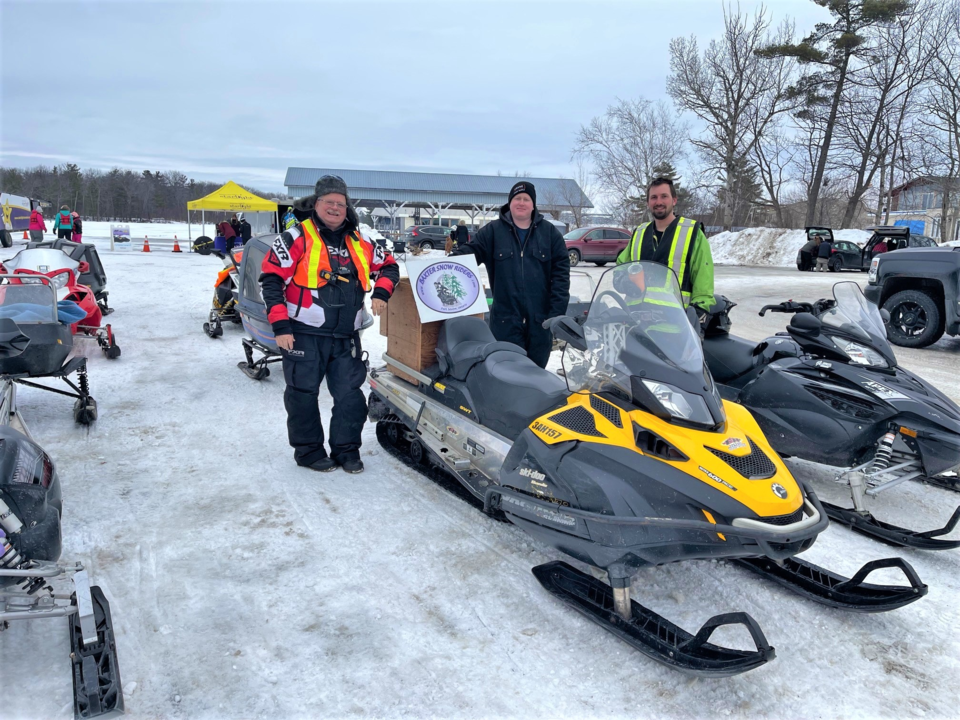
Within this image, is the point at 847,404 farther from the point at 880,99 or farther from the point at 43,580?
the point at 880,99

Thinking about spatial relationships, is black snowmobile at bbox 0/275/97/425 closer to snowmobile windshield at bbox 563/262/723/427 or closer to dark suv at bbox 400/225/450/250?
snowmobile windshield at bbox 563/262/723/427

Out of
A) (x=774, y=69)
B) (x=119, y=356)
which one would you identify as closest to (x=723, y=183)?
(x=774, y=69)

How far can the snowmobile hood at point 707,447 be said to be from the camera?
7.00 ft

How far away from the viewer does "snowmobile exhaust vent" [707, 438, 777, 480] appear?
2.19 meters

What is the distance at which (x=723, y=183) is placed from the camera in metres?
32.3

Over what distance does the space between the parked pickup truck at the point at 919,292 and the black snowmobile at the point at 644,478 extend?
6.53m

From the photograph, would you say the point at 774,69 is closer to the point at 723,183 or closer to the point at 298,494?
the point at 723,183

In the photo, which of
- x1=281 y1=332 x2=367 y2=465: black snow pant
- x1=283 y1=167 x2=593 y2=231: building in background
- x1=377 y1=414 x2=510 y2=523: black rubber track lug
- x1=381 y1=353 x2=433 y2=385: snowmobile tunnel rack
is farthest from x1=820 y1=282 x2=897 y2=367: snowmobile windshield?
x1=283 y1=167 x2=593 y2=231: building in background

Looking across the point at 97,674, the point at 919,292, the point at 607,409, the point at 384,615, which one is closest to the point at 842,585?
the point at 607,409

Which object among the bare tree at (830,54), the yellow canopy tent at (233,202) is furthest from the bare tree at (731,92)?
the yellow canopy tent at (233,202)

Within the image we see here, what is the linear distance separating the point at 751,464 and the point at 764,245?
28508 millimetres

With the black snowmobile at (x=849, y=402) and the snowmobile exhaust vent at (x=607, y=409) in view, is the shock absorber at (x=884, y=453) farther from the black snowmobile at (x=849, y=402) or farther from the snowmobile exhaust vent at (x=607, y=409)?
the snowmobile exhaust vent at (x=607, y=409)

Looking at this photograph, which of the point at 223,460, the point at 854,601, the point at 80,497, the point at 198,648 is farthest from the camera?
the point at 223,460

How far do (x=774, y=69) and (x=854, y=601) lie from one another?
112ft
